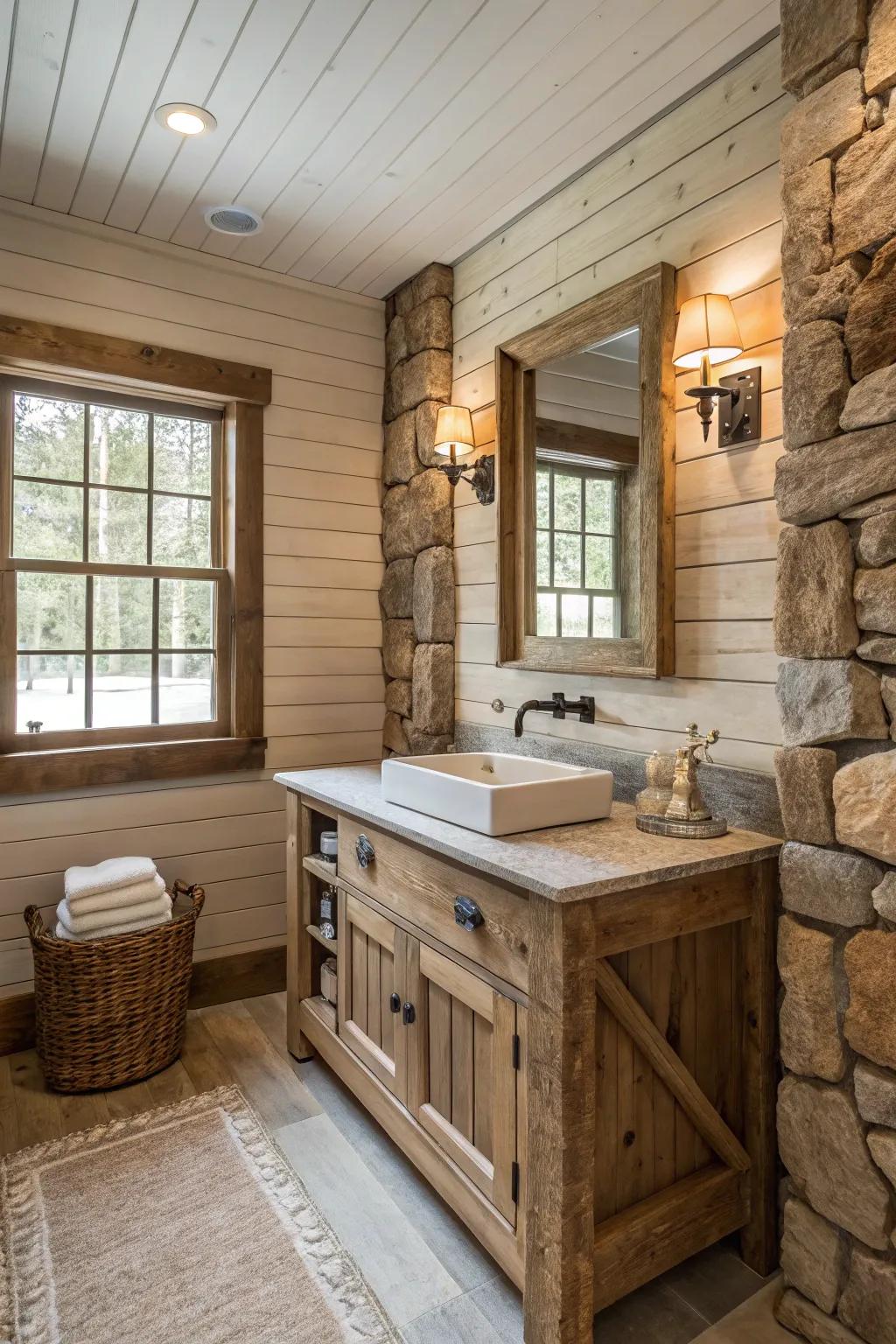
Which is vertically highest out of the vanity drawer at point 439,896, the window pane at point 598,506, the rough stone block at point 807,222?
the rough stone block at point 807,222

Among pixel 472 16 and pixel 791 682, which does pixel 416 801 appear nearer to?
pixel 791 682

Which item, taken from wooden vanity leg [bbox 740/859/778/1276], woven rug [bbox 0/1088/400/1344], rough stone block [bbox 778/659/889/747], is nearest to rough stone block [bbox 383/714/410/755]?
woven rug [bbox 0/1088/400/1344]

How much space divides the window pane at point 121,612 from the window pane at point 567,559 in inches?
57.0

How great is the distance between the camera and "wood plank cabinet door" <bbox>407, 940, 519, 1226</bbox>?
1.58 m

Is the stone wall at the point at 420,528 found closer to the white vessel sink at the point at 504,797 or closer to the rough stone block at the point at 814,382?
the white vessel sink at the point at 504,797

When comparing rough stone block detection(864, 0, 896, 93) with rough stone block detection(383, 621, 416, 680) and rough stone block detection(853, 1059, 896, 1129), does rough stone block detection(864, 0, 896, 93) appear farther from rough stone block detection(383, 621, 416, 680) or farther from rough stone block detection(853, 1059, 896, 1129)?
rough stone block detection(383, 621, 416, 680)

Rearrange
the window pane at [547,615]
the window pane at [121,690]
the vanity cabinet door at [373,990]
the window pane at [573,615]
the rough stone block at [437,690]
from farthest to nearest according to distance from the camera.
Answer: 1. the rough stone block at [437,690]
2. the window pane at [121,690]
3. the window pane at [547,615]
4. the window pane at [573,615]
5. the vanity cabinet door at [373,990]

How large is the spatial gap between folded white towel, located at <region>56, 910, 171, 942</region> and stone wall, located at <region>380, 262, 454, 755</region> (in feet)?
3.47

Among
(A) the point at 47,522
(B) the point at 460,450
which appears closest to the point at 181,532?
(A) the point at 47,522

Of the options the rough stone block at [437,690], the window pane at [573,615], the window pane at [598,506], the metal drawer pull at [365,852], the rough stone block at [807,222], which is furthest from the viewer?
the rough stone block at [437,690]

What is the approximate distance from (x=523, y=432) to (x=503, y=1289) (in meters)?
2.20

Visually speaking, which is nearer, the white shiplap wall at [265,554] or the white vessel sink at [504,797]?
the white vessel sink at [504,797]

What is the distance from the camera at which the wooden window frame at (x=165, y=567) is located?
2580mm

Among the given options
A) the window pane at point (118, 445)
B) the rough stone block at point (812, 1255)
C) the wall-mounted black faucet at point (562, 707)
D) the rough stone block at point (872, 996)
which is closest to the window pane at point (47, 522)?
the window pane at point (118, 445)
